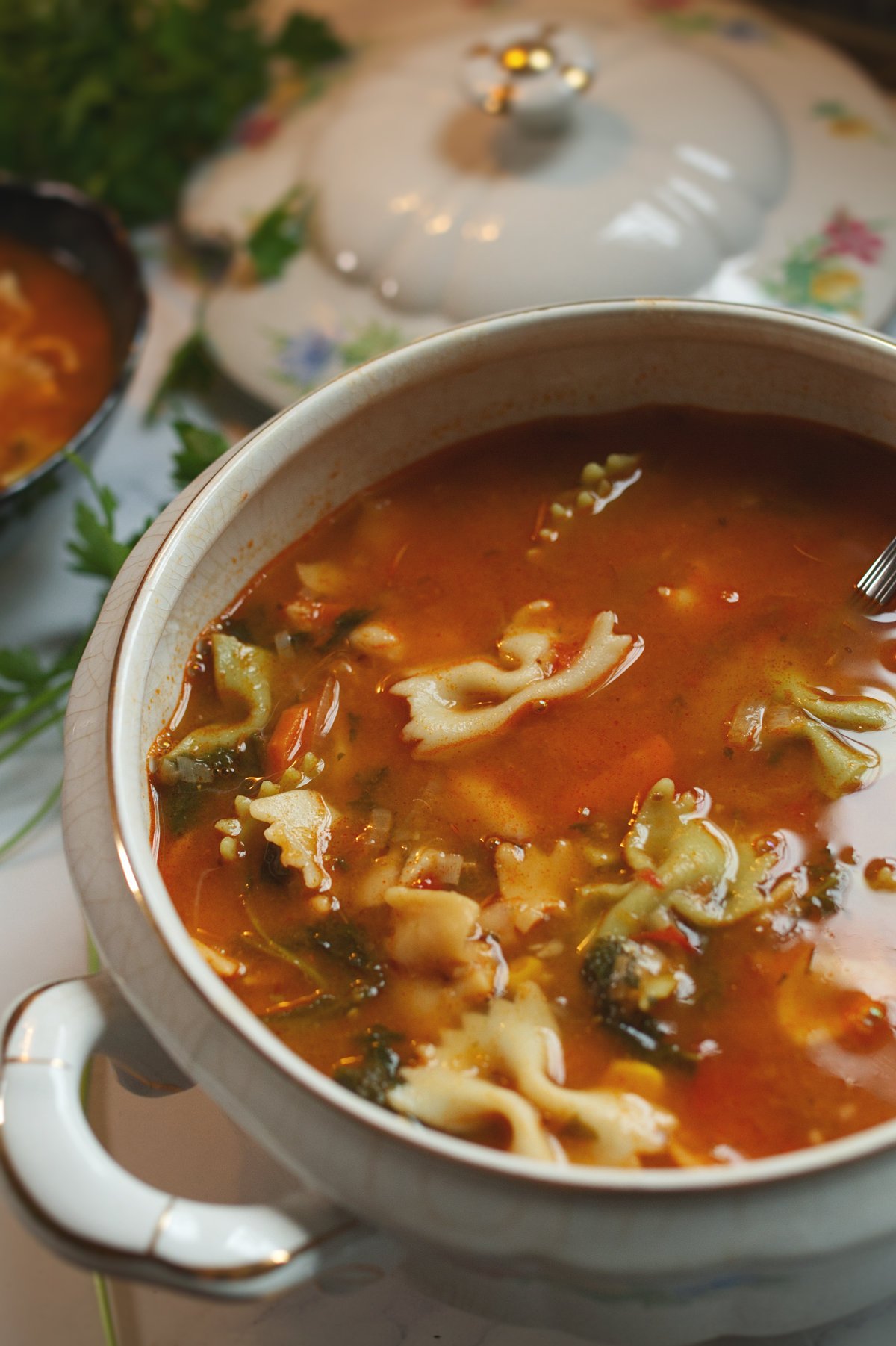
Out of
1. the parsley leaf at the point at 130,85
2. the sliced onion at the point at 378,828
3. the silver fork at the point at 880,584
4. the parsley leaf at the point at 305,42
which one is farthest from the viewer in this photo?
the parsley leaf at the point at 305,42

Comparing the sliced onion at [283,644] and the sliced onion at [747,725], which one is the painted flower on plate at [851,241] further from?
the sliced onion at [283,644]

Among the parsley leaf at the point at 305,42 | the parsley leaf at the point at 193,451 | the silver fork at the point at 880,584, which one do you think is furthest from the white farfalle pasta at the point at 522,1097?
the parsley leaf at the point at 305,42

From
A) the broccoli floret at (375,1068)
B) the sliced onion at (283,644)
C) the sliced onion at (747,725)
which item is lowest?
the broccoli floret at (375,1068)

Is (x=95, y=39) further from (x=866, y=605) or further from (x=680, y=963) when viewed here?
(x=680, y=963)

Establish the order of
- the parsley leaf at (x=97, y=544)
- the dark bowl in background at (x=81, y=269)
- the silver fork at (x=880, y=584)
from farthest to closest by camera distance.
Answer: the dark bowl in background at (x=81, y=269)
the parsley leaf at (x=97, y=544)
the silver fork at (x=880, y=584)

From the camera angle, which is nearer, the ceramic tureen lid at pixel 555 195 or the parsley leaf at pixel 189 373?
the ceramic tureen lid at pixel 555 195

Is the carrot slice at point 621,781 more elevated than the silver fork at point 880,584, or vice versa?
the silver fork at point 880,584

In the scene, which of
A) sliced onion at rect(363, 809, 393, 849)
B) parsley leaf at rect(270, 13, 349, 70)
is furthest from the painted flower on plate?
sliced onion at rect(363, 809, 393, 849)

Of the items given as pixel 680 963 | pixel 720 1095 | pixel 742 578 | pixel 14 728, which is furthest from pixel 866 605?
pixel 14 728
